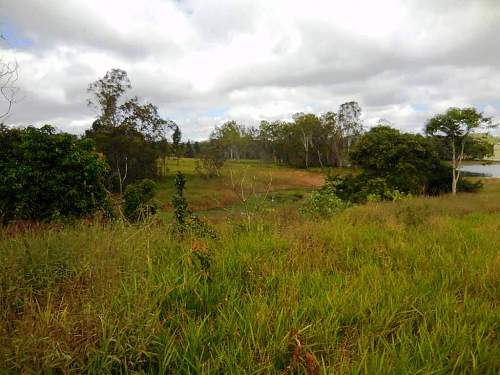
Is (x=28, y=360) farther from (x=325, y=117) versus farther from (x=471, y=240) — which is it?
(x=325, y=117)

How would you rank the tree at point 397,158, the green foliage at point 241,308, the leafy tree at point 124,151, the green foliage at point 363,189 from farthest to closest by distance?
the leafy tree at point 124,151, the tree at point 397,158, the green foliage at point 363,189, the green foliage at point 241,308

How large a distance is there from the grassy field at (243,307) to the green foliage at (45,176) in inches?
439

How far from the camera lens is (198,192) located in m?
37.5

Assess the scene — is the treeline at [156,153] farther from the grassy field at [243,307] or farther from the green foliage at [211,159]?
the grassy field at [243,307]

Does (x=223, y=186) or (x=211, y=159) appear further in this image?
(x=211, y=159)

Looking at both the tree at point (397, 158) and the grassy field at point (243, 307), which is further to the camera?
the tree at point (397, 158)

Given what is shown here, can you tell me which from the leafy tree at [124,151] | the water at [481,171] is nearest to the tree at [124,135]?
the leafy tree at [124,151]

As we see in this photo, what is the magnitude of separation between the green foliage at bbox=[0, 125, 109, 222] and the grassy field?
11.1m

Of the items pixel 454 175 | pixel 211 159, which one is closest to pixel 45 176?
pixel 454 175

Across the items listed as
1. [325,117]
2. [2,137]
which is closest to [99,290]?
[2,137]

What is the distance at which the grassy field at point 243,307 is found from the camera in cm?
188

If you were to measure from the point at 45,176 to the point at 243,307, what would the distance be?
46.6ft

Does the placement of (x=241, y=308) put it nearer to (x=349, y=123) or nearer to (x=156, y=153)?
(x=156, y=153)

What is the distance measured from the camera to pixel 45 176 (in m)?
13.6
